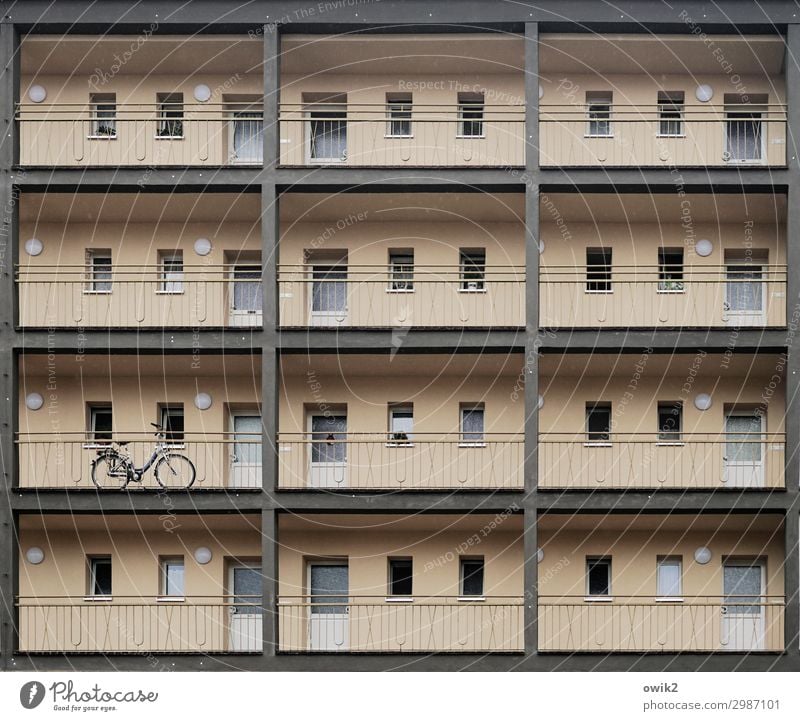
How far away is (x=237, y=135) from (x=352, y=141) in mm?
2445

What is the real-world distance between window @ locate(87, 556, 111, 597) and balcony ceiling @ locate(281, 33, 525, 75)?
1040 centimetres

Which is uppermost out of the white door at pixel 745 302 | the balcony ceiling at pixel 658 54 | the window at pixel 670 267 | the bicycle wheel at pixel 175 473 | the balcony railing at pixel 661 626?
the balcony ceiling at pixel 658 54

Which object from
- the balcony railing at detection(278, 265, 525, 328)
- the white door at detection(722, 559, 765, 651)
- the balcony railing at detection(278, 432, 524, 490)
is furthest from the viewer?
the balcony railing at detection(278, 265, 525, 328)

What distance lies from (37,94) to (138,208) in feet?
10.7

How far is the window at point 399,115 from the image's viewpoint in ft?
85.1

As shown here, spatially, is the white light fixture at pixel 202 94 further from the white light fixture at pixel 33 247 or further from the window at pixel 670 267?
the window at pixel 670 267

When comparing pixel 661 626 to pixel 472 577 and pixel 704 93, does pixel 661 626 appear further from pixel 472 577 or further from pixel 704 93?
pixel 704 93

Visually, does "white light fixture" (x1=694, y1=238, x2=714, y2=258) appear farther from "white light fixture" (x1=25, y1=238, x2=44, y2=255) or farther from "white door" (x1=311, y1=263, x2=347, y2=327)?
"white light fixture" (x1=25, y1=238, x2=44, y2=255)

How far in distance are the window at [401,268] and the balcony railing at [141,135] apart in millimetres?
3335

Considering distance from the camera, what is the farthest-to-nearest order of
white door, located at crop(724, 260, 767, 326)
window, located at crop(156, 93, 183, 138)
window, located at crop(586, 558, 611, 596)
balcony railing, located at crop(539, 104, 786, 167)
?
window, located at crop(156, 93, 183, 138) < white door, located at crop(724, 260, 767, 326) < balcony railing, located at crop(539, 104, 786, 167) < window, located at crop(586, 558, 611, 596)

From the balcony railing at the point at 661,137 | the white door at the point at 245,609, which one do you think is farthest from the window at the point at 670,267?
the white door at the point at 245,609

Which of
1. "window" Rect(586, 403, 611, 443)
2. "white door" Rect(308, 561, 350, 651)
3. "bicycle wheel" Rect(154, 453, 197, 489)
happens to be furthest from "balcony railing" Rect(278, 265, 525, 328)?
"white door" Rect(308, 561, 350, 651)

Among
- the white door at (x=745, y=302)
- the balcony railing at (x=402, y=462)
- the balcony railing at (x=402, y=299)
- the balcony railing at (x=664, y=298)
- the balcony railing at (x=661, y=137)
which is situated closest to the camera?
the balcony railing at (x=402, y=462)

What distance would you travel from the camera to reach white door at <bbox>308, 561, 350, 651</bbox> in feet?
80.6
